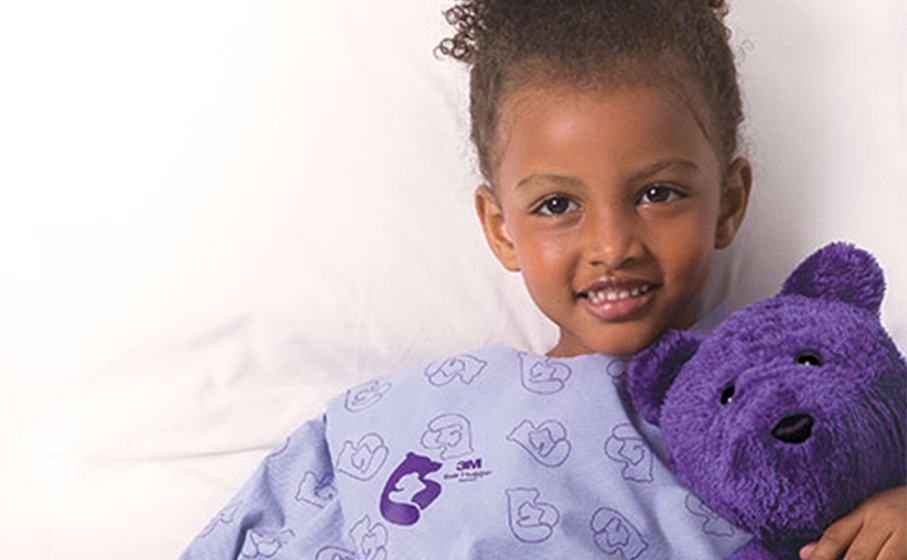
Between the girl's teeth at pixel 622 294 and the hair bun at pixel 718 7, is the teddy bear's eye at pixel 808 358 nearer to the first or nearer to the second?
the girl's teeth at pixel 622 294

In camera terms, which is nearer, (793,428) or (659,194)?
(793,428)

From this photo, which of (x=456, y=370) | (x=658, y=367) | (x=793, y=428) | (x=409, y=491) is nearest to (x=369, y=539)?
(x=409, y=491)

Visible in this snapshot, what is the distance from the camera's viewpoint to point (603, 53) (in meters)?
1.32

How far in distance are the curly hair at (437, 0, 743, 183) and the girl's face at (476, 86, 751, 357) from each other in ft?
0.06

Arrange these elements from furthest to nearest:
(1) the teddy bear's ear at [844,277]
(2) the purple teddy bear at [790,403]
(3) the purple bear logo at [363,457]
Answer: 1. (3) the purple bear logo at [363,457]
2. (1) the teddy bear's ear at [844,277]
3. (2) the purple teddy bear at [790,403]

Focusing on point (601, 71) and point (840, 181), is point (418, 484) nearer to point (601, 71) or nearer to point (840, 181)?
point (601, 71)

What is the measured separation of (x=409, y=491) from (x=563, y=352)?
0.20 meters

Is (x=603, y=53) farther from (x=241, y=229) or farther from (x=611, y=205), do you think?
(x=241, y=229)

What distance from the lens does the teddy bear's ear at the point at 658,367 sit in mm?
1250

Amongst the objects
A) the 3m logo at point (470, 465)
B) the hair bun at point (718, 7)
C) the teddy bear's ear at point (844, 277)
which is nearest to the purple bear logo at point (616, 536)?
the 3m logo at point (470, 465)

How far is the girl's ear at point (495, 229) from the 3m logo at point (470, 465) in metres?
0.20

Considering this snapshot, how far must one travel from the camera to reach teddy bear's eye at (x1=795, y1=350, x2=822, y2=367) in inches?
46.1

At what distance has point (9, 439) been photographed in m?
1.59

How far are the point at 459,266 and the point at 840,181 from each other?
1.13ft
